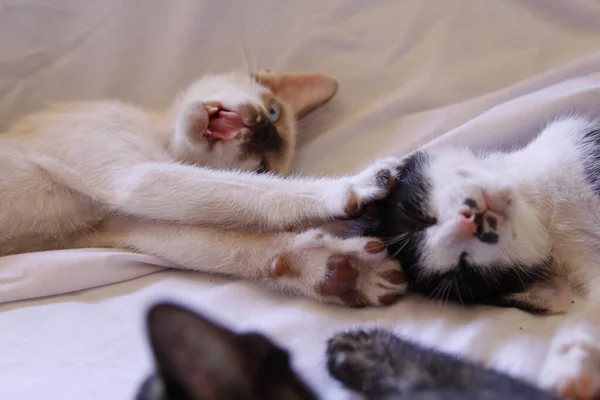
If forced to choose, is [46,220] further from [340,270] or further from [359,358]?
[359,358]

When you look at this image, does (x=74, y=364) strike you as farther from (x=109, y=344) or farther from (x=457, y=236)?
(x=457, y=236)

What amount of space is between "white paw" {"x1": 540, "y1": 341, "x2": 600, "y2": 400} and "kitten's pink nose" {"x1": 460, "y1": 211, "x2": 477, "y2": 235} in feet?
0.78

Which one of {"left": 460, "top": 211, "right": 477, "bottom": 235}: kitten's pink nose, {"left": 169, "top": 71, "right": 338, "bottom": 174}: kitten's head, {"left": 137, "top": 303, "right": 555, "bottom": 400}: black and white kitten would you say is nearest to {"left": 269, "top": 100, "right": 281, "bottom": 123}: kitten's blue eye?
{"left": 169, "top": 71, "right": 338, "bottom": 174}: kitten's head

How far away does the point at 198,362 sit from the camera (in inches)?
24.1

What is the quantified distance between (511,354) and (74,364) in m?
0.66

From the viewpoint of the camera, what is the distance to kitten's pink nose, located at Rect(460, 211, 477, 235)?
3.30 ft

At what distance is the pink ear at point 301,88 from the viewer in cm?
156

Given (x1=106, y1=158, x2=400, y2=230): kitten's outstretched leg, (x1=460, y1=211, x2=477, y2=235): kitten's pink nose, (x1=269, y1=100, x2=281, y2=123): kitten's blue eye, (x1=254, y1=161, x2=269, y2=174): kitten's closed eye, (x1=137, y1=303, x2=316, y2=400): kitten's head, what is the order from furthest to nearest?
1. (x1=269, y1=100, x2=281, y2=123): kitten's blue eye
2. (x1=254, y1=161, x2=269, y2=174): kitten's closed eye
3. (x1=106, y1=158, x2=400, y2=230): kitten's outstretched leg
4. (x1=460, y1=211, x2=477, y2=235): kitten's pink nose
5. (x1=137, y1=303, x2=316, y2=400): kitten's head

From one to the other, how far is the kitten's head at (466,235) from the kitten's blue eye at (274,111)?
0.52 m

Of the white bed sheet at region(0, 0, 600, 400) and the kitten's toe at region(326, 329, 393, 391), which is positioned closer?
the kitten's toe at region(326, 329, 393, 391)

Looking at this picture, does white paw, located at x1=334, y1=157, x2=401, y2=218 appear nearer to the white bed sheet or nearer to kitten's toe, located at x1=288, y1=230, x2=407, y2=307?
kitten's toe, located at x1=288, y1=230, x2=407, y2=307

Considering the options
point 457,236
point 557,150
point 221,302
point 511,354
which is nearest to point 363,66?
point 557,150

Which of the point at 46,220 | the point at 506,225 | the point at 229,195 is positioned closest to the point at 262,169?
the point at 229,195

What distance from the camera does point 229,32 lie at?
5.34ft
